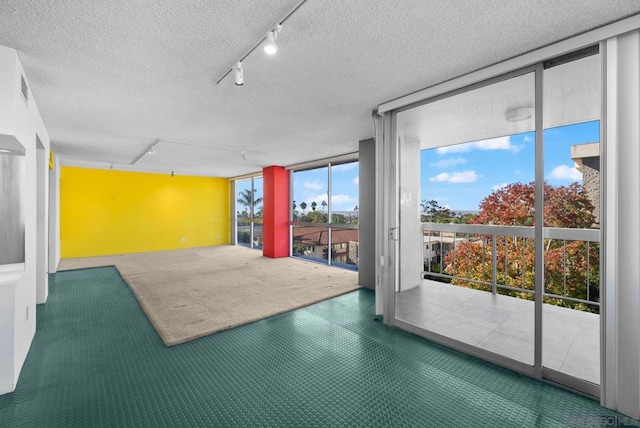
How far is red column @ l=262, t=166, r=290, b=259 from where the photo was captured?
7.57 m

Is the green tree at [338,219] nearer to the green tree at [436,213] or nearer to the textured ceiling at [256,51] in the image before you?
the green tree at [436,213]

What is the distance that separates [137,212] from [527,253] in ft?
31.3

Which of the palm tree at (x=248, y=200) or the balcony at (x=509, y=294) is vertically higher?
the palm tree at (x=248, y=200)

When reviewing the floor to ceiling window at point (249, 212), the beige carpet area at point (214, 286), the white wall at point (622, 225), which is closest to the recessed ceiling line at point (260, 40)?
the white wall at point (622, 225)

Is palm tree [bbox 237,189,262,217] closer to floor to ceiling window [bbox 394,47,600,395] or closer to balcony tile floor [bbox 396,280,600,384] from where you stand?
floor to ceiling window [bbox 394,47,600,395]

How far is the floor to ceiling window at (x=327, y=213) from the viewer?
20.9 ft

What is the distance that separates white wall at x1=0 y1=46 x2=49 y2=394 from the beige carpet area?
1017 mm

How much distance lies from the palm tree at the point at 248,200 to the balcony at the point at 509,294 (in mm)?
6222

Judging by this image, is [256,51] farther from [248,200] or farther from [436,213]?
[248,200]

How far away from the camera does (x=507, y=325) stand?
Result: 3129 millimetres

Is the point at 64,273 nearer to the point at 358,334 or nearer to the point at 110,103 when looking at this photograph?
the point at 110,103

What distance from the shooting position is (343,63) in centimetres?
230

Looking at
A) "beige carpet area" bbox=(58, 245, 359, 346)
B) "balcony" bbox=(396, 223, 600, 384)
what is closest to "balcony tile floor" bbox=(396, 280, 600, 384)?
"balcony" bbox=(396, 223, 600, 384)

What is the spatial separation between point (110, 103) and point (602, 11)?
4215mm
